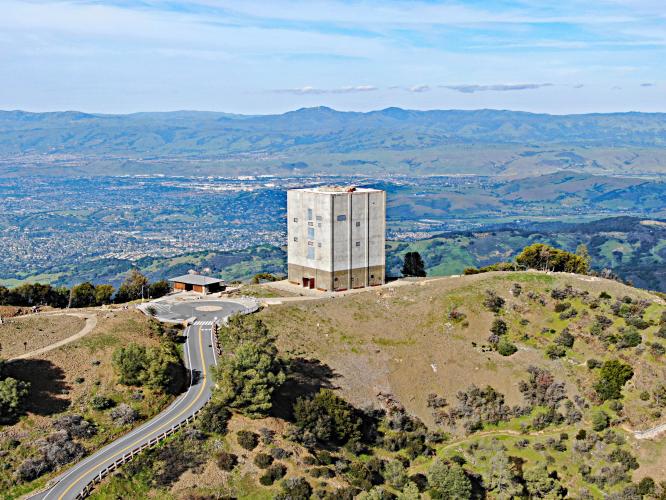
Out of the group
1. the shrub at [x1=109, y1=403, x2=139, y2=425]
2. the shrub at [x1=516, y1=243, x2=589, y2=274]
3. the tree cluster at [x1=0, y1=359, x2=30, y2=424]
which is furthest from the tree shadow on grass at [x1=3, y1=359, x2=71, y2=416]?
the shrub at [x1=516, y1=243, x2=589, y2=274]

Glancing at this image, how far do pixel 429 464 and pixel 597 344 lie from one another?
26.0 m

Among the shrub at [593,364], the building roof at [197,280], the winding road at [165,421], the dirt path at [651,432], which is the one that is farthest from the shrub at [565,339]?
the building roof at [197,280]

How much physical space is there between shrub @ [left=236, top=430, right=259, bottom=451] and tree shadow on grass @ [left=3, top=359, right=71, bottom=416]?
583 inches

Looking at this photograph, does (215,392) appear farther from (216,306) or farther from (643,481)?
Answer: (643,481)

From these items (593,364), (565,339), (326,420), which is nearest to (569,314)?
(565,339)

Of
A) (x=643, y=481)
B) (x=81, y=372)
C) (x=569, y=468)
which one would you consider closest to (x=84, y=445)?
(x=81, y=372)

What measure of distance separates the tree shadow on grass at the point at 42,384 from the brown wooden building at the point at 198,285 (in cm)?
3229

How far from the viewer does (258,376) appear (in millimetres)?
64250

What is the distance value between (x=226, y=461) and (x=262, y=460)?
9.17ft

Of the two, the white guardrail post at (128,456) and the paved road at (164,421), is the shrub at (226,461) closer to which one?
the white guardrail post at (128,456)

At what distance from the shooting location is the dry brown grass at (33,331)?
7044 centimetres

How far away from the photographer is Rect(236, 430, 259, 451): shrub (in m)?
60.4

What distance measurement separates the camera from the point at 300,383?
73.3 m

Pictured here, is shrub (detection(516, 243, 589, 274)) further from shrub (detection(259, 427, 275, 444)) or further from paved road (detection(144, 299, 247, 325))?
shrub (detection(259, 427, 275, 444))
